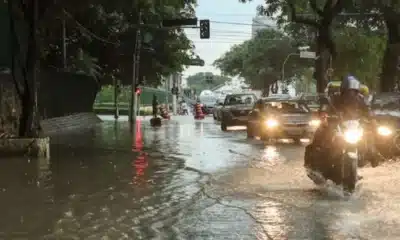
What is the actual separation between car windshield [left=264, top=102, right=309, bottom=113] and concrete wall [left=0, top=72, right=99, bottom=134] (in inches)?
324

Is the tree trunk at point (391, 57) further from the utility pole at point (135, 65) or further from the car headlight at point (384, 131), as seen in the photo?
the car headlight at point (384, 131)

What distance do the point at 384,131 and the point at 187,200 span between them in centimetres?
836

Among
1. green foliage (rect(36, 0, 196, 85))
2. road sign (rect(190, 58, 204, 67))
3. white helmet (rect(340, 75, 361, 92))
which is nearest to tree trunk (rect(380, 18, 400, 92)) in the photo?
green foliage (rect(36, 0, 196, 85))

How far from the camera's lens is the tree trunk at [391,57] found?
30672 millimetres

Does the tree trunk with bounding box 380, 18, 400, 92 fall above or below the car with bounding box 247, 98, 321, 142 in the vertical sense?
above

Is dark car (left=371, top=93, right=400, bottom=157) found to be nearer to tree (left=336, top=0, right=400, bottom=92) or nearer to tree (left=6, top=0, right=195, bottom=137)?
tree (left=6, top=0, right=195, bottom=137)

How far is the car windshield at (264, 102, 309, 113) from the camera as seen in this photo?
70.6ft

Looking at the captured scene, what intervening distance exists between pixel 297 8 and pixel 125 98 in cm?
3644

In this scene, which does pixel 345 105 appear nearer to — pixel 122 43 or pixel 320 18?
pixel 320 18

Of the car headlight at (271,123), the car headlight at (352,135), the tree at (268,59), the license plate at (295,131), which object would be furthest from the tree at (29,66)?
the tree at (268,59)

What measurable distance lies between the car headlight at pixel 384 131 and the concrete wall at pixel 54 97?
11.0 meters

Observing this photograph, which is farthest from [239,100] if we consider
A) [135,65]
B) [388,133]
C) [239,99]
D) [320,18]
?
[388,133]

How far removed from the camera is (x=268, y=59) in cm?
7569

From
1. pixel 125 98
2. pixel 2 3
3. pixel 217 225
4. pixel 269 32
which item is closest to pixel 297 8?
pixel 2 3
